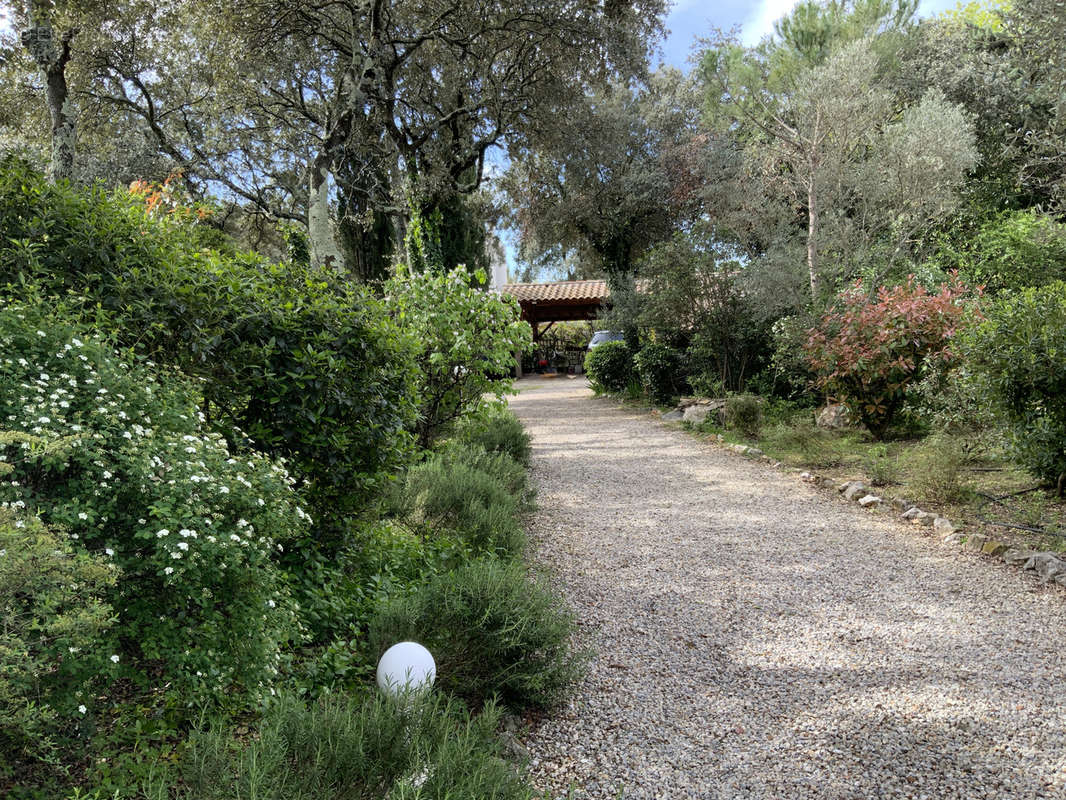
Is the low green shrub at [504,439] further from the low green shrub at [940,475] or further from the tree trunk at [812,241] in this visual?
the tree trunk at [812,241]

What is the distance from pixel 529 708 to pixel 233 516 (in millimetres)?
1368

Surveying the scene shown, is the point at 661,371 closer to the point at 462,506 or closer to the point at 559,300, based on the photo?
the point at 462,506

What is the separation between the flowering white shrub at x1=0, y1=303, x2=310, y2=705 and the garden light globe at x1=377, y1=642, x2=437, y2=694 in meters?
0.37

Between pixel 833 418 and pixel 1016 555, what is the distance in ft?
15.0

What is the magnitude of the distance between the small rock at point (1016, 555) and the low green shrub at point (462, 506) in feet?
9.98

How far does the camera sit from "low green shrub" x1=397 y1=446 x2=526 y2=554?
3.86m

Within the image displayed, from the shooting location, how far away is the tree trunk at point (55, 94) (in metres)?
6.51

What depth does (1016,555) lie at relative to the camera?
3.88 meters

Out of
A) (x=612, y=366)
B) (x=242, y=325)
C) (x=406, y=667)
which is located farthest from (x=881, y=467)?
(x=612, y=366)

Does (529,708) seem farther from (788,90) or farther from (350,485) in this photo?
(788,90)

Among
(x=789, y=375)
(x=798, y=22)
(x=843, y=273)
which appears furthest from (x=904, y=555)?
(x=798, y=22)

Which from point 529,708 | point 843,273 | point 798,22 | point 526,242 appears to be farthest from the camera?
point 526,242

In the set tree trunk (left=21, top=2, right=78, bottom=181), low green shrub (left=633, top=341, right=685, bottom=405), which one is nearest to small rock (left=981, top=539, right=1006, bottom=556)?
low green shrub (left=633, top=341, right=685, bottom=405)

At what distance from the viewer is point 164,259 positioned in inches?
100
